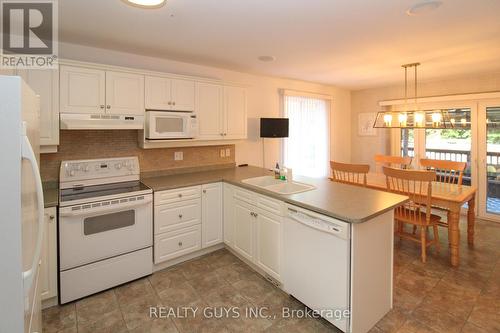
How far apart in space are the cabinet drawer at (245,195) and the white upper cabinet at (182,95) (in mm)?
1135

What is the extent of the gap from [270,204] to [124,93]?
6.04 ft

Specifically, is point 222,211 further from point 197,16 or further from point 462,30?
point 462,30

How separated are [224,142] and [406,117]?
7.66 feet

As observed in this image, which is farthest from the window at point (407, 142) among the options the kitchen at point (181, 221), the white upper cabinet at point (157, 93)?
the white upper cabinet at point (157, 93)

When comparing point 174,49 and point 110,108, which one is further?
point 174,49

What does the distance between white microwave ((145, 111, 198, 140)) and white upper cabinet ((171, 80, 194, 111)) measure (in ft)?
0.28

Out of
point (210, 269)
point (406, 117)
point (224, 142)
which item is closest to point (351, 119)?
point (406, 117)

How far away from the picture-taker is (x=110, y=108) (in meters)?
2.65

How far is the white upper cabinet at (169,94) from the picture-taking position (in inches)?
113

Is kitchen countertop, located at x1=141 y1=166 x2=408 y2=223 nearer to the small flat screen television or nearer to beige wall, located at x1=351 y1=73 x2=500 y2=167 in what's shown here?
the small flat screen television

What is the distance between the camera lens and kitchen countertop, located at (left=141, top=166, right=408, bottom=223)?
1.85 m

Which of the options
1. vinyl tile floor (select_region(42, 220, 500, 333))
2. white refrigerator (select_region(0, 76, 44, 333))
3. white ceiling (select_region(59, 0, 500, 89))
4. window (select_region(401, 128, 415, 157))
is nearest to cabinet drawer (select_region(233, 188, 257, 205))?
vinyl tile floor (select_region(42, 220, 500, 333))

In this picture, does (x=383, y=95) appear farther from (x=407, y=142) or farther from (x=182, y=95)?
(x=182, y=95)

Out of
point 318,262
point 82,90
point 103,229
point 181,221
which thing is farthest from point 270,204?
point 82,90
